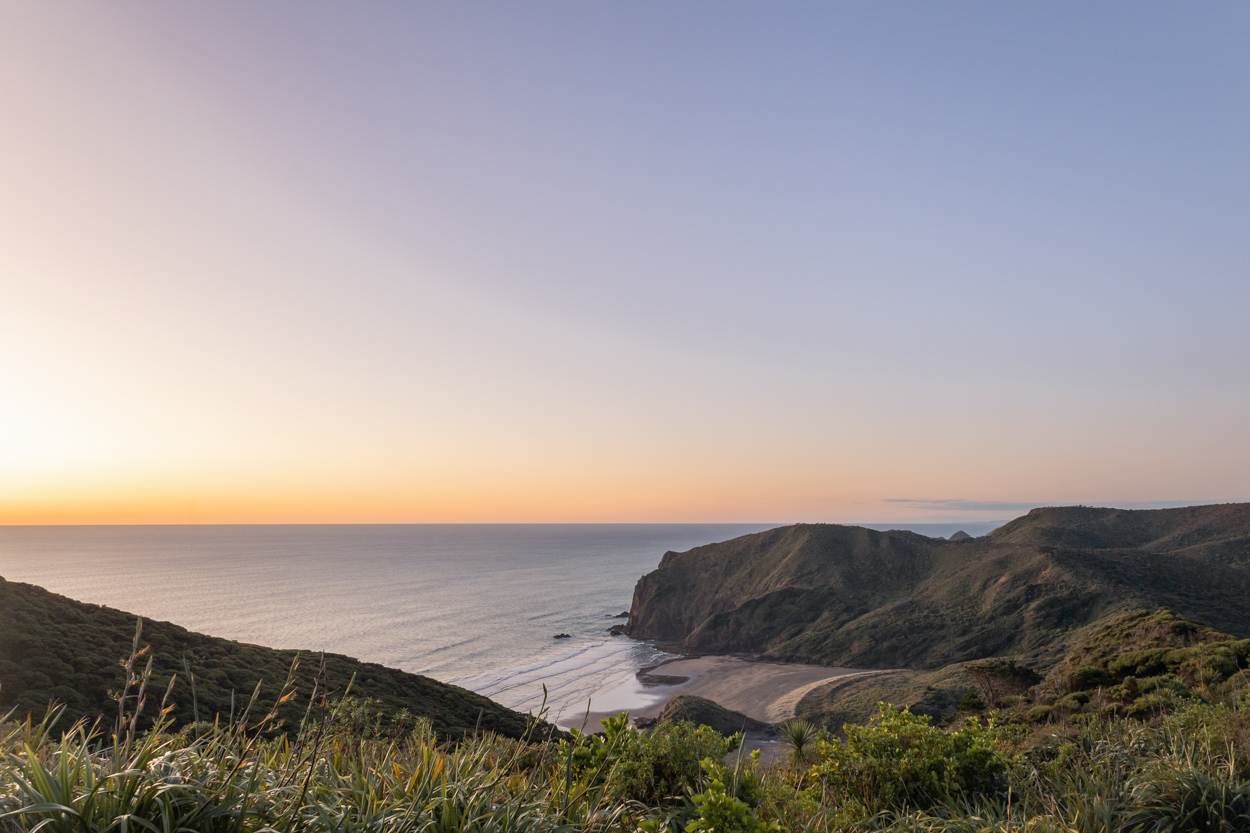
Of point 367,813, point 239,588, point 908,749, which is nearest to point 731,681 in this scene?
point 908,749

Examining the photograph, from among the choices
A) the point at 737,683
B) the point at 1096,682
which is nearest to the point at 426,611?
the point at 737,683

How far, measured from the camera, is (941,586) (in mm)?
86875

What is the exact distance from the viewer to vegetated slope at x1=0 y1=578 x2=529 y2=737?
2600 centimetres

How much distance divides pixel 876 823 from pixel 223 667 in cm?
3568

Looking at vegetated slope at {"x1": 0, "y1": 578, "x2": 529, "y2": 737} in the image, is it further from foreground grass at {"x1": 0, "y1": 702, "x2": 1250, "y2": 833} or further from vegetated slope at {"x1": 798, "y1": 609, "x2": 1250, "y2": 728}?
vegetated slope at {"x1": 798, "y1": 609, "x2": 1250, "y2": 728}

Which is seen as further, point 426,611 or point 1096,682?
point 426,611

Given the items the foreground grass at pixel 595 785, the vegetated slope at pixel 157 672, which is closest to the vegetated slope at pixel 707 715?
the vegetated slope at pixel 157 672

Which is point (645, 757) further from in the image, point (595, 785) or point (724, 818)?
point (724, 818)

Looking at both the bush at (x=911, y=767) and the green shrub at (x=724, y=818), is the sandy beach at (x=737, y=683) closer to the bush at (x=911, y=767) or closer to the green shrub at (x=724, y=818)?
the bush at (x=911, y=767)

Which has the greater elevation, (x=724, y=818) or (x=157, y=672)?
(x=724, y=818)

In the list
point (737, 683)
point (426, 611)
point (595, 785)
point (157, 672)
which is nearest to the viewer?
point (595, 785)

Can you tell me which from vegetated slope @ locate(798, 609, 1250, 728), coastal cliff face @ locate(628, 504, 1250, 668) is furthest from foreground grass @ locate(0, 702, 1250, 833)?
coastal cliff face @ locate(628, 504, 1250, 668)

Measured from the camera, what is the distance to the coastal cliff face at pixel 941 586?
69.2 metres

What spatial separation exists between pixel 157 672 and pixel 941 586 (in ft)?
273
